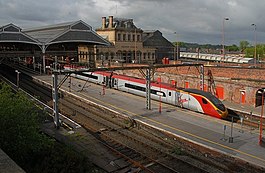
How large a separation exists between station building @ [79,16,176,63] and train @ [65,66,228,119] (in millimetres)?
20678

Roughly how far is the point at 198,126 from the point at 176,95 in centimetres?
594

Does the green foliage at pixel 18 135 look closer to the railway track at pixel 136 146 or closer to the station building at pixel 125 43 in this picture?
the railway track at pixel 136 146

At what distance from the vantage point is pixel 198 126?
1936cm

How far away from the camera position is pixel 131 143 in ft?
55.7

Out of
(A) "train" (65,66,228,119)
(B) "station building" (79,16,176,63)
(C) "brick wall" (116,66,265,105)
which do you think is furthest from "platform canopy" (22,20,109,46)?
(C) "brick wall" (116,66,265,105)

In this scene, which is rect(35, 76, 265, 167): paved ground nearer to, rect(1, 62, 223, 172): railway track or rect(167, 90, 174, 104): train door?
rect(167, 90, 174, 104): train door

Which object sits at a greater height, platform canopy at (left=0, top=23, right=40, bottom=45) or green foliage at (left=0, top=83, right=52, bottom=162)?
platform canopy at (left=0, top=23, right=40, bottom=45)

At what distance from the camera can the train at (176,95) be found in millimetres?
21578

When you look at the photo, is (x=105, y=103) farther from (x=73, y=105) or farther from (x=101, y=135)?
(x=101, y=135)

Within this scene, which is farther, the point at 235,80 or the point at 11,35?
the point at 11,35

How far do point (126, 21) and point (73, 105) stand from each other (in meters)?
37.2

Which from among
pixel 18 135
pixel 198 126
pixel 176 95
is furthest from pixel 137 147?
pixel 176 95

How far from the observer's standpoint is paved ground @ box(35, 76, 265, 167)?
50.9 ft

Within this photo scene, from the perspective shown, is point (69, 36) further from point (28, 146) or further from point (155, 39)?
point (28, 146)
